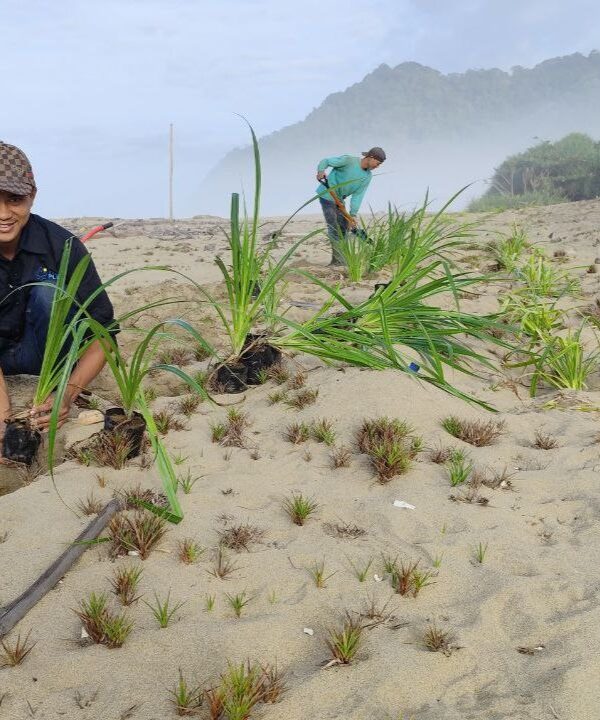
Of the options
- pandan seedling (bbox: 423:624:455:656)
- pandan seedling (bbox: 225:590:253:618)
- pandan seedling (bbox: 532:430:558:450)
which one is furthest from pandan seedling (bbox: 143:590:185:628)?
pandan seedling (bbox: 532:430:558:450)

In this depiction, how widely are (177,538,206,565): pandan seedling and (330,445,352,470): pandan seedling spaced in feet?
2.33

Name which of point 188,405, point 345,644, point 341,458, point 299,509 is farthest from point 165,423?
point 345,644

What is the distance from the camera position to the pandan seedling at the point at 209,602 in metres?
1.77

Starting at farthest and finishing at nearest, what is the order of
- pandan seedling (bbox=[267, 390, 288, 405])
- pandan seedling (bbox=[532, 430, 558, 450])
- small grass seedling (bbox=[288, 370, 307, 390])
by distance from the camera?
small grass seedling (bbox=[288, 370, 307, 390]) < pandan seedling (bbox=[267, 390, 288, 405]) < pandan seedling (bbox=[532, 430, 558, 450])

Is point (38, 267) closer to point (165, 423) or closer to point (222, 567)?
point (165, 423)

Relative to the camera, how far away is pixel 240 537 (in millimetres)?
2059

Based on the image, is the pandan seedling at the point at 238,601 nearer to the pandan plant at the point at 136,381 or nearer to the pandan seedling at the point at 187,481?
the pandan plant at the point at 136,381

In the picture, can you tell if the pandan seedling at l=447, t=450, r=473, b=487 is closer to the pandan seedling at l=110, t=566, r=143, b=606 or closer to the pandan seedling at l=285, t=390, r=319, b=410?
the pandan seedling at l=285, t=390, r=319, b=410

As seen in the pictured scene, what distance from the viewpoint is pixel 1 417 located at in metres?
2.73

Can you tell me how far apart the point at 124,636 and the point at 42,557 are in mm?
525

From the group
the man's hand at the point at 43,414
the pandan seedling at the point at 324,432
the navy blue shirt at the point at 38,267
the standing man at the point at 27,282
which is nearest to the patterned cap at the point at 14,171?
the standing man at the point at 27,282

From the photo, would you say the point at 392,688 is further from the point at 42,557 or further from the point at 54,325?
the point at 54,325

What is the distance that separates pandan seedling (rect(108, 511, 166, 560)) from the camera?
2.01m

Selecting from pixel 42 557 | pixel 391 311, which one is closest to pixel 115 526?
pixel 42 557
